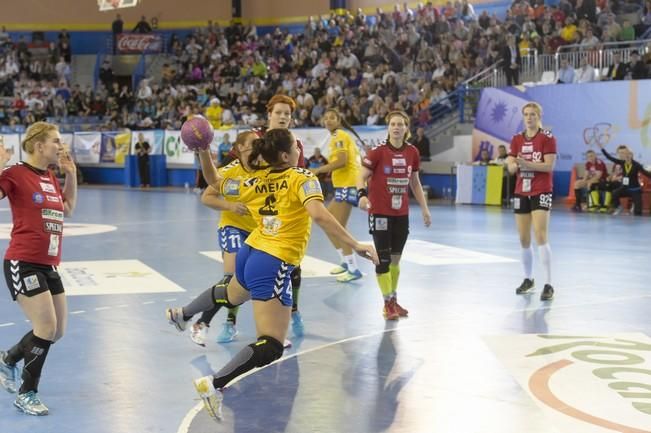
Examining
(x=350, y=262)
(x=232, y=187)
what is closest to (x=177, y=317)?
(x=232, y=187)

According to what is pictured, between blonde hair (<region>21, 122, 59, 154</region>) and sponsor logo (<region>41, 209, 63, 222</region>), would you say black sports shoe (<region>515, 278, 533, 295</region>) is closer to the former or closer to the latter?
sponsor logo (<region>41, 209, 63, 222</region>)

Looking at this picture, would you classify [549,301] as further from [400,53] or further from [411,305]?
[400,53]

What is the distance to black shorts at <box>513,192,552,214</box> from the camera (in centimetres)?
1017

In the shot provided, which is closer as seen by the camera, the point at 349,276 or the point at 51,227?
the point at 51,227

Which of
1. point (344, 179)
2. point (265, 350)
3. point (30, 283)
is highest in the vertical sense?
point (344, 179)

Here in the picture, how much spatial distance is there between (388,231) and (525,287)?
7.10 ft

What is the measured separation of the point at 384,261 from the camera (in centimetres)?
896

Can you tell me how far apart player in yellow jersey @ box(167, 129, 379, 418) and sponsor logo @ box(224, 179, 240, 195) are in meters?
0.60

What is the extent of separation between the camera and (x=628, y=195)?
21141 millimetres

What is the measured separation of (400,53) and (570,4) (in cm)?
632

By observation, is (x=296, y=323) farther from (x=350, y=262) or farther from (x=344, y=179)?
(x=344, y=179)

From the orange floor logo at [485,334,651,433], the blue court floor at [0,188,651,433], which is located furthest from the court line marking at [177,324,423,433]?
the orange floor logo at [485,334,651,433]

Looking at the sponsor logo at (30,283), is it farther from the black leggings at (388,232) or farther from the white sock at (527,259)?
the white sock at (527,259)

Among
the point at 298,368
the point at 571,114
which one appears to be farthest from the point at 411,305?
the point at 571,114
